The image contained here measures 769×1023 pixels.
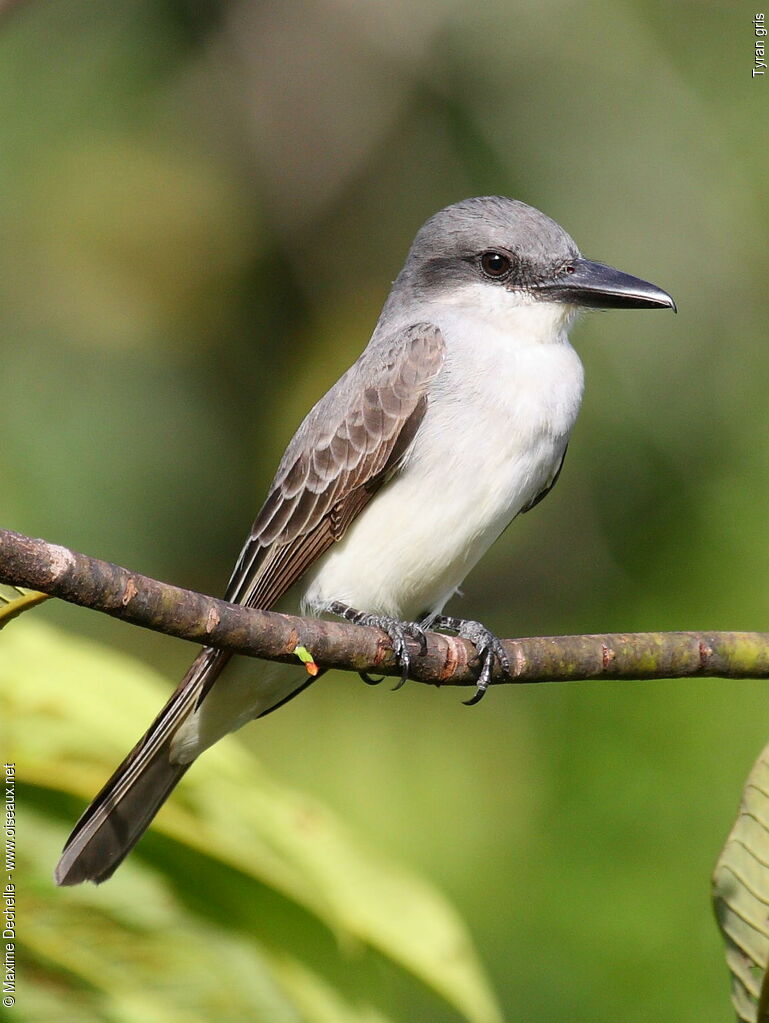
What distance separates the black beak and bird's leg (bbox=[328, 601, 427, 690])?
1.01 meters

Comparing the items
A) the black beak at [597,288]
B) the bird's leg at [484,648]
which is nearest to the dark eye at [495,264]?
the black beak at [597,288]

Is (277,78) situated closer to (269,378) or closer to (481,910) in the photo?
(269,378)

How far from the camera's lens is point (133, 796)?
316cm

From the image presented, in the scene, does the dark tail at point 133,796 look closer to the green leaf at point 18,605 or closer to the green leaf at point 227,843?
the green leaf at point 227,843

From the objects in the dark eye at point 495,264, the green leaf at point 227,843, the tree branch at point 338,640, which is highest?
the dark eye at point 495,264

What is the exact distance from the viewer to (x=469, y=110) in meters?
5.18

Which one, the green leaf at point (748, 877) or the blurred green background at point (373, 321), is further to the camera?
the blurred green background at point (373, 321)

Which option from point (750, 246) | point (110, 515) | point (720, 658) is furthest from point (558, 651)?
point (750, 246)

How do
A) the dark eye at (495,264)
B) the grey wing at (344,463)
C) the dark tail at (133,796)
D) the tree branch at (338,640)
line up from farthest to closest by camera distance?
the dark eye at (495,264)
the grey wing at (344,463)
the dark tail at (133,796)
the tree branch at (338,640)

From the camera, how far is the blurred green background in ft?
12.4

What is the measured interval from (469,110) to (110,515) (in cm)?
216

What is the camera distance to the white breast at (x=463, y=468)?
3.38 m

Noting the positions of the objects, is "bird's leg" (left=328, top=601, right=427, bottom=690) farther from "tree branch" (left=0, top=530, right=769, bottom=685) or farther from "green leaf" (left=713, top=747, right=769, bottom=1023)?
"green leaf" (left=713, top=747, right=769, bottom=1023)

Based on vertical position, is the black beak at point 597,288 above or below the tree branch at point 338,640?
above
